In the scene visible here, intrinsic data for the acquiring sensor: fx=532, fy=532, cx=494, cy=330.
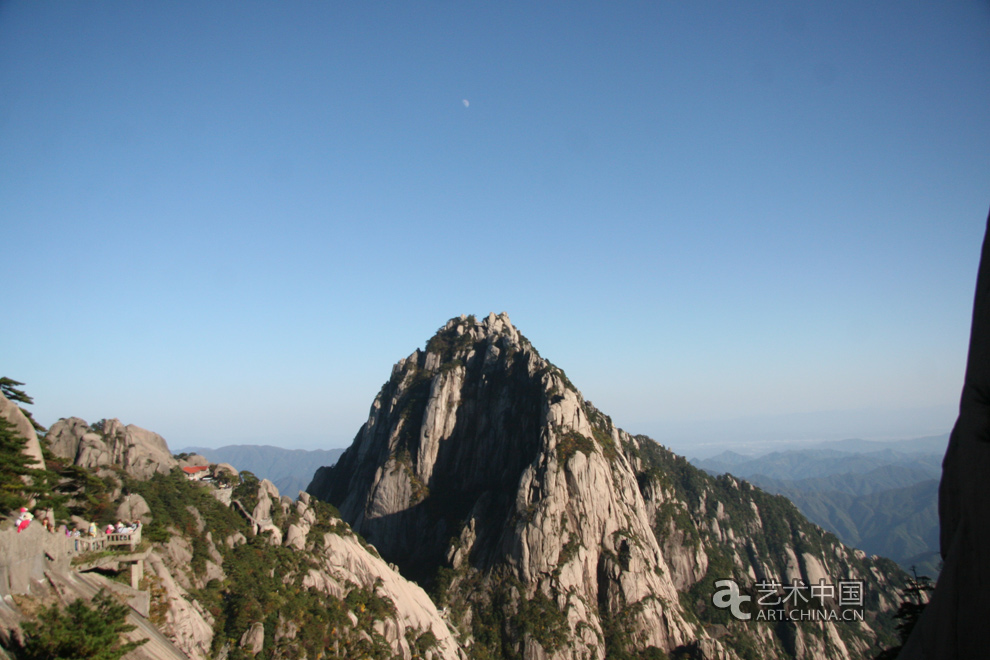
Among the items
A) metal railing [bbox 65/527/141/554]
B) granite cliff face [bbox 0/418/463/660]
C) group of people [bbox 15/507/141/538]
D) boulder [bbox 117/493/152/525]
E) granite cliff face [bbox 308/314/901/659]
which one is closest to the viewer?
group of people [bbox 15/507/141/538]

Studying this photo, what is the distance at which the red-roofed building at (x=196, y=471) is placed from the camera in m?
65.1

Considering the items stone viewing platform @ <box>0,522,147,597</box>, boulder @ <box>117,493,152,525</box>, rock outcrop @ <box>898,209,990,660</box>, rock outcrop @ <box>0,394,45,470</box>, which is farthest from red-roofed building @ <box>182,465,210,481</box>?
rock outcrop @ <box>898,209,990,660</box>

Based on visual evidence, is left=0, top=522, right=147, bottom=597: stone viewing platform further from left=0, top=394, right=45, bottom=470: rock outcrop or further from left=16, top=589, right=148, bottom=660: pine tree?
left=0, top=394, right=45, bottom=470: rock outcrop

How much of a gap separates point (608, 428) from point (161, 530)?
104522mm

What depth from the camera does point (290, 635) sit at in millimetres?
49625

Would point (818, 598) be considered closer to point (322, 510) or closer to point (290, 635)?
point (322, 510)

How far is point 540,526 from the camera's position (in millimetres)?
88938

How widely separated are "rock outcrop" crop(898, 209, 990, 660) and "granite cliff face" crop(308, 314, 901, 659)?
74043 mm

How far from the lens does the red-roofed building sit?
65.1 m

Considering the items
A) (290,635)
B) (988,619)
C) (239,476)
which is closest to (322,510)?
(239,476)

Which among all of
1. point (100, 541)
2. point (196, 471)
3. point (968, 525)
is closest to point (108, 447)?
point (196, 471)

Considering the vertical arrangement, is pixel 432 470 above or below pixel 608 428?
below

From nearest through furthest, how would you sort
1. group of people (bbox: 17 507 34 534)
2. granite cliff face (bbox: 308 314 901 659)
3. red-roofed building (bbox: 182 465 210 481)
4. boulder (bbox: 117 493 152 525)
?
group of people (bbox: 17 507 34 534) < boulder (bbox: 117 493 152 525) < red-roofed building (bbox: 182 465 210 481) < granite cliff face (bbox: 308 314 901 659)

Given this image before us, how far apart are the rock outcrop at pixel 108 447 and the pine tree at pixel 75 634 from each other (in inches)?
1340
